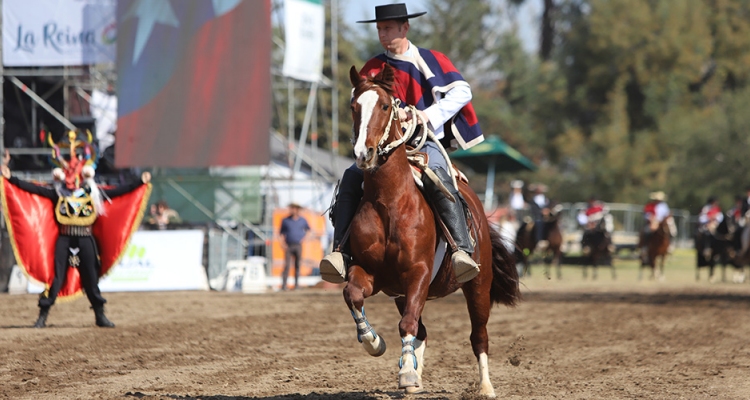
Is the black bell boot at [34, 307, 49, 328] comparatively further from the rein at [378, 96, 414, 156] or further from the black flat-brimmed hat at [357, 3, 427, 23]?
the rein at [378, 96, 414, 156]

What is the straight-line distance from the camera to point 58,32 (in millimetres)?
25047

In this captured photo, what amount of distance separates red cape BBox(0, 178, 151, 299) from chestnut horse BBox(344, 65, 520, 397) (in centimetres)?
683

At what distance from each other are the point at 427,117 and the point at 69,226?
22.2 feet

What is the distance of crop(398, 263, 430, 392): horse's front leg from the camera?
666 centimetres

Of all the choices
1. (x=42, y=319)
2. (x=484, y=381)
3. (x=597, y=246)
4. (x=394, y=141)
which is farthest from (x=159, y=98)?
(x=394, y=141)

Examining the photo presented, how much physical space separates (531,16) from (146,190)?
5684cm

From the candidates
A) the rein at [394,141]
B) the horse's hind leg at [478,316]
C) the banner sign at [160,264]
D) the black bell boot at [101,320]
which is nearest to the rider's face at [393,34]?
the rein at [394,141]

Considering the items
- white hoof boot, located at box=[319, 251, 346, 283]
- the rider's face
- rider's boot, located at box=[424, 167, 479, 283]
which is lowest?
white hoof boot, located at box=[319, 251, 346, 283]

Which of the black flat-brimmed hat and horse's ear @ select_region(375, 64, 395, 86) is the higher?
the black flat-brimmed hat

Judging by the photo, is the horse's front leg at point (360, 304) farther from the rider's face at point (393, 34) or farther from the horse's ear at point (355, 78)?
the rider's face at point (393, 34)

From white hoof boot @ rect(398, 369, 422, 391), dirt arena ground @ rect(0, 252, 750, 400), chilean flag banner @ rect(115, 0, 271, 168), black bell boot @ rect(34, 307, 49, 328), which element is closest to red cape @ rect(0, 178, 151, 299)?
black bell boot @ rect(34, 307, 49, 328)

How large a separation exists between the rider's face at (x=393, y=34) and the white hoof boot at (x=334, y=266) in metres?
1.76

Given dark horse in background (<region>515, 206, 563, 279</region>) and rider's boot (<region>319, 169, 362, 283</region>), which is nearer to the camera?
rider's boot (<region>319, 169, 362, 283</region>)

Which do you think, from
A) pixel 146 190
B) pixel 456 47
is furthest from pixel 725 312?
pixel 456 47
